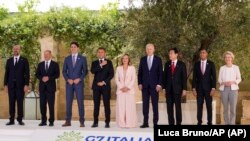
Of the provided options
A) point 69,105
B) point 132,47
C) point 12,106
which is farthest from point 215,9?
point 12,106

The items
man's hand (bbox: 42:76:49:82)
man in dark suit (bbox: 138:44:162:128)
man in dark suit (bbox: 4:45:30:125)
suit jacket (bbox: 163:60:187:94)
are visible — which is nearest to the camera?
suit jacket (bbox: 163:60:187:94)

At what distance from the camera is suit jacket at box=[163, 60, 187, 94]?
31.7ft

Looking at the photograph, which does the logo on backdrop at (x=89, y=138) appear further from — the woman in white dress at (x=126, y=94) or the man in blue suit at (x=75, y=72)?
the man in blue suit at (x=75, y=72)

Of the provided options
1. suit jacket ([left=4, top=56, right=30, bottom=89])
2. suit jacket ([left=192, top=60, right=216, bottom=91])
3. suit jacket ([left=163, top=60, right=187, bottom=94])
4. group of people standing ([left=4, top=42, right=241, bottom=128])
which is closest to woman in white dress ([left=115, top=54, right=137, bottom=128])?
group of people standing ([left=4, top=42, right=241, bottom=128])

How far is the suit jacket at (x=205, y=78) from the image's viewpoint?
979 centimetres

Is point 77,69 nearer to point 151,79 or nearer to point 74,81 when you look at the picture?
point 74,81

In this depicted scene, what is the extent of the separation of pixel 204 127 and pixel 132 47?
5.96 m

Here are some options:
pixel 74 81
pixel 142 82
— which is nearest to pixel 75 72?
pixel 74 81

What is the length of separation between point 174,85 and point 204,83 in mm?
608

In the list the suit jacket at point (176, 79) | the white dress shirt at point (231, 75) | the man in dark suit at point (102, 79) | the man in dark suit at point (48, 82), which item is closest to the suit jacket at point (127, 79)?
the man in dark suit at point (102, 79)

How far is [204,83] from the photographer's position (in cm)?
978

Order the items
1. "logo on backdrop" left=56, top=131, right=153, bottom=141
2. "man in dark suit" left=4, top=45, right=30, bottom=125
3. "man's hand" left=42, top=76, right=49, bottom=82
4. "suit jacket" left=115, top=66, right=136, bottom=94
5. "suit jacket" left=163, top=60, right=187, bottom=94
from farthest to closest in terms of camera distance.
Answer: "man in dark suit" left=4, top=45, right=30, bottom=125, "man's hand" left=42, top=76, right=49, bottom=82, "suit jacket" left=115, top=66, right=136, bottom=94, "suit jacket" left=163, top=60, right=187, bottom=94, "logo on backdrop" left=56, top=131, right=153, bottom=141

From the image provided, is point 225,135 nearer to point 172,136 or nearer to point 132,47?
point 172,136

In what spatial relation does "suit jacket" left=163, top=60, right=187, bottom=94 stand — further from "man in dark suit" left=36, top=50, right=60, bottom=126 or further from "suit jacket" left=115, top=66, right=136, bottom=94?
"man in dark suit" left=36, top=50, right=60, bottom=126
